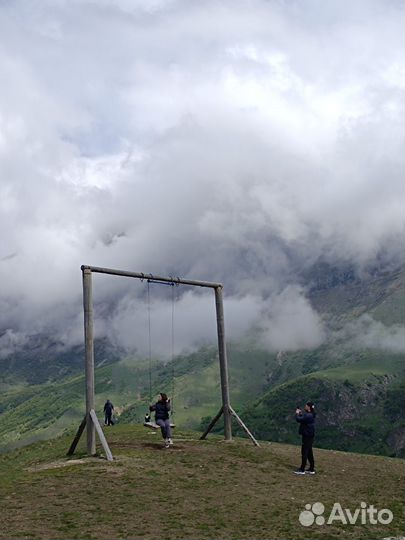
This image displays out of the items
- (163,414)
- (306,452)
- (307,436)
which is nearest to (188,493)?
(307,436)

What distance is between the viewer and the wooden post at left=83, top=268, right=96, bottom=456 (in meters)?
29.6

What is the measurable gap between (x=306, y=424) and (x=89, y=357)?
37.6ft

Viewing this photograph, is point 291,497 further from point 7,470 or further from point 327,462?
point 7,470

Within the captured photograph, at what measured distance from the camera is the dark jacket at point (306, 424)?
27.3 m

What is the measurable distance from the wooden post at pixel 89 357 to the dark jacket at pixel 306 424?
402 inches

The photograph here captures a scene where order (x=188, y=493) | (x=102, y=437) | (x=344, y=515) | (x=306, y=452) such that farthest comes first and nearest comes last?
(x=102, y=437) < (x=306, y=452) < (x=188, y=493) < (x=344, y=515)

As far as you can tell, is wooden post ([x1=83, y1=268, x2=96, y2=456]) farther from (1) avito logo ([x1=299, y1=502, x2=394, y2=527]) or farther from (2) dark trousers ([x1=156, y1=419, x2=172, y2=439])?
(1) avito logo ([x1=299, y1=502, x2=394, y2=527])

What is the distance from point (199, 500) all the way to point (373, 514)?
5.93 meters

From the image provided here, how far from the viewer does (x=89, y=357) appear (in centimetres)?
3084

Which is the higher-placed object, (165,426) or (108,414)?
(108,414)

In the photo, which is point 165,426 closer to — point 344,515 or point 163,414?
point 163,414

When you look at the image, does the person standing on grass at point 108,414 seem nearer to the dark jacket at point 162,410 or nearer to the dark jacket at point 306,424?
the dark jacket at point 162,410

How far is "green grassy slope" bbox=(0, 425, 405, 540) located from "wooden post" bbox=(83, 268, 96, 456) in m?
1.17

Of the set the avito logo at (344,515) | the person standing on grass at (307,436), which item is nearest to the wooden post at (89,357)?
the person standing on grass at (307,436)
